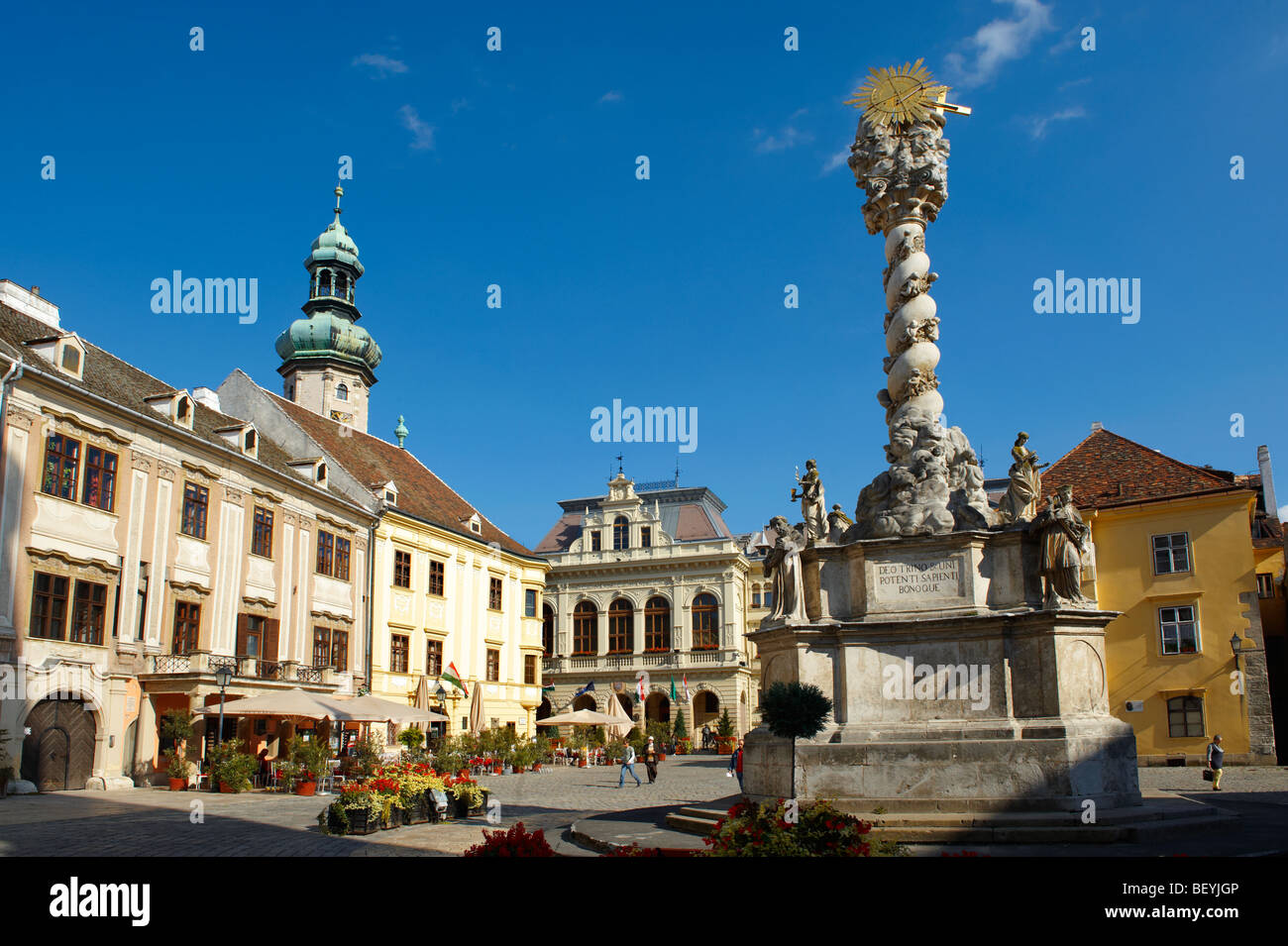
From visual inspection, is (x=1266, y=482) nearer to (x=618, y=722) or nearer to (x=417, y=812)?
(x=618, y=722)

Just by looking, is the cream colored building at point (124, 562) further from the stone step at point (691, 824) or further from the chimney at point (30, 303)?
the stone step at point (691, 824)

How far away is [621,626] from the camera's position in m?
62.4

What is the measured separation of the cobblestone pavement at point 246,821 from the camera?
13859mm

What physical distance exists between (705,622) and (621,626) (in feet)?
18.1

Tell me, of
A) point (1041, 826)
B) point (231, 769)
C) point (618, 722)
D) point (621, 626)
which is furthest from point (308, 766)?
point (621, 626)

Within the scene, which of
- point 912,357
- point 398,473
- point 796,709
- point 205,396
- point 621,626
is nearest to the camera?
point 796,709

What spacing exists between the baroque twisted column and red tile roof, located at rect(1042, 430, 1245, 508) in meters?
17.9

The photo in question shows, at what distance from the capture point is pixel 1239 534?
1214 inches

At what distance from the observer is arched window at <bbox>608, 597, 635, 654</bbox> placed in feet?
203

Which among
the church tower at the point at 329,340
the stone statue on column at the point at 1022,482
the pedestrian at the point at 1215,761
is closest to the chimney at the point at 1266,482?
the pedestrian at the point at 1215,761

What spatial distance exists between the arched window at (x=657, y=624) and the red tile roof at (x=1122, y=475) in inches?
1158
